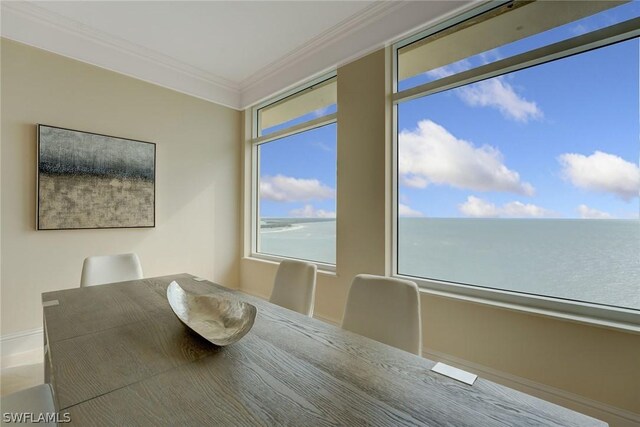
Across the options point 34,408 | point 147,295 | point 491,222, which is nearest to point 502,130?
point 491,222

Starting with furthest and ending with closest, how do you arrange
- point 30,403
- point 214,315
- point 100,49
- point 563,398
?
point 100,49 → point 563,398 → point 214,315 → point 30,403

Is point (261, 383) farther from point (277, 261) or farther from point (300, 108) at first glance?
point (300, 108)

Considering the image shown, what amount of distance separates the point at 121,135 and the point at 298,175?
1.92 m

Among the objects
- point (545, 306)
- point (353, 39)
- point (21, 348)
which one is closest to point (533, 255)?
point (545, 306)

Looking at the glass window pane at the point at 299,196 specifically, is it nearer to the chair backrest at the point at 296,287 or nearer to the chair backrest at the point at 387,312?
the chair backrest at the point at 296,287

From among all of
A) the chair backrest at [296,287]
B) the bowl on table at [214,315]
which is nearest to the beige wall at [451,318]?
the chair backrest at [296,287]

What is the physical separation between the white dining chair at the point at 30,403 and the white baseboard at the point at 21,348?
6.52ft

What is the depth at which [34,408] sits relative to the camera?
3.04 feet

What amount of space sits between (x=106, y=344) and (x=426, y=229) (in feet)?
7.32

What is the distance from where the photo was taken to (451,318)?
211 centimetres

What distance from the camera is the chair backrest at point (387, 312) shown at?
4.24ft

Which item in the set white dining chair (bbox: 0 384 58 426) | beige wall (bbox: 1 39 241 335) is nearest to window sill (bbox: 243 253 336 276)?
beige wall (bbox: 1 39 241 335)

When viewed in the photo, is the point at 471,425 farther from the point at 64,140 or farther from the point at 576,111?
the point at 64,140
